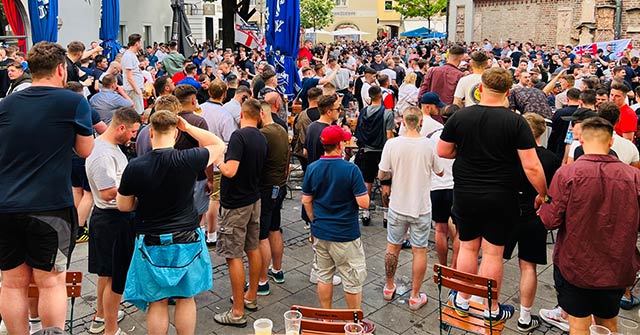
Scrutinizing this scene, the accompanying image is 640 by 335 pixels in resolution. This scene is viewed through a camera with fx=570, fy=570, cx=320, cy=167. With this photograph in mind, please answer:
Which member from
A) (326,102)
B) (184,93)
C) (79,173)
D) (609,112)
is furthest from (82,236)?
(609,112)

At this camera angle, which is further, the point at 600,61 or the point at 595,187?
the point at 600,61

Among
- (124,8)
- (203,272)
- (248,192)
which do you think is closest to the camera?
(203,272)

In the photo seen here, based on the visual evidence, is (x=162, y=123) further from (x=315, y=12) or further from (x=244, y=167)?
(x=315, y=12)

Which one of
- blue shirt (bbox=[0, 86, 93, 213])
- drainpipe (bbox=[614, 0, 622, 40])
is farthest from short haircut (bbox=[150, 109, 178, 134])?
drainpipe (bbox=[614, 0, 622, 40])

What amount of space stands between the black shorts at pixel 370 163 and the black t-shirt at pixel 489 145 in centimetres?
320

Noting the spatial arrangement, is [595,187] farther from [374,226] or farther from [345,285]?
[374,226]

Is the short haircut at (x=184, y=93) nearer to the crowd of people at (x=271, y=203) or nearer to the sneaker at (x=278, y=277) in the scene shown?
the crowd of people at (x=271, y=203)

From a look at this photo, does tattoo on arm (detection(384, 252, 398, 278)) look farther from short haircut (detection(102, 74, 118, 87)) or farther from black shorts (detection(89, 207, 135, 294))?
short haircut (detection(102, 74, 118, 87))

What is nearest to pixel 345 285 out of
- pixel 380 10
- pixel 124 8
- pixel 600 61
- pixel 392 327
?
pixel 392 327

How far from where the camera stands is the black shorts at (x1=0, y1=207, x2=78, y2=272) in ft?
11.9

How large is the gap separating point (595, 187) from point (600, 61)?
1433 cm

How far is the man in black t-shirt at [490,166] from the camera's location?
170 inches

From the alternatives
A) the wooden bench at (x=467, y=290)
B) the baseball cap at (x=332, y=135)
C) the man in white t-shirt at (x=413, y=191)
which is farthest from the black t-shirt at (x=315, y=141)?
the wooden bench at (x=467, y=290)

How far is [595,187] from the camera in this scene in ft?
12.4
